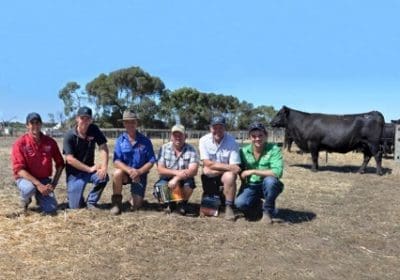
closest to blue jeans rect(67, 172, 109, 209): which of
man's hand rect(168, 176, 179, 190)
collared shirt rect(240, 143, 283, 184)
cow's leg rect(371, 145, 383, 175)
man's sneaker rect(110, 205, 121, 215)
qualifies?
man's sneaker rect(110, 205, 121, 215)

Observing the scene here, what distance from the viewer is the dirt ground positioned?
5.34 m

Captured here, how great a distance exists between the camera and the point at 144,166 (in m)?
7.29

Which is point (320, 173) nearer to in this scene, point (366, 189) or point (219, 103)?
point (366, 189)

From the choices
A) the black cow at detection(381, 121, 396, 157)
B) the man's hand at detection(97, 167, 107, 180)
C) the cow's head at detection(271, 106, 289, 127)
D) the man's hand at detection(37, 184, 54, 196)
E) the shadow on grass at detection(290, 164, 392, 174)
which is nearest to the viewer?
the man's hand at detection(37, 184, 54, 196)

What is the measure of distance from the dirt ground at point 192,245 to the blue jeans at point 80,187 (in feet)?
0.76

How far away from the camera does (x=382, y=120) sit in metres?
15.3

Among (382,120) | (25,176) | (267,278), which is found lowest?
(267,278)

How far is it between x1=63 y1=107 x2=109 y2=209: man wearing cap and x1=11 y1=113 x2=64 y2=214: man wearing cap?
205mm

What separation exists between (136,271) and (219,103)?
2789 inches

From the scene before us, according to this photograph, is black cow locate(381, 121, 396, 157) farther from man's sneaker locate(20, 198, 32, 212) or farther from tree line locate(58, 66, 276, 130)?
tree line locate(58, 66, 276, 130)

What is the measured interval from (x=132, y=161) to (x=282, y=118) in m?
10.1

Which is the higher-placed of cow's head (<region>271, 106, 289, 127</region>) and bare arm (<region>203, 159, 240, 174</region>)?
cow's head (<region>271, 106, 289, 127</region>)

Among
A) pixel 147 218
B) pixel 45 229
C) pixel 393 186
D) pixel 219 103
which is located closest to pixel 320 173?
pixel 393 186

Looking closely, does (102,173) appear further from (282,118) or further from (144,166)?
(282,118)
